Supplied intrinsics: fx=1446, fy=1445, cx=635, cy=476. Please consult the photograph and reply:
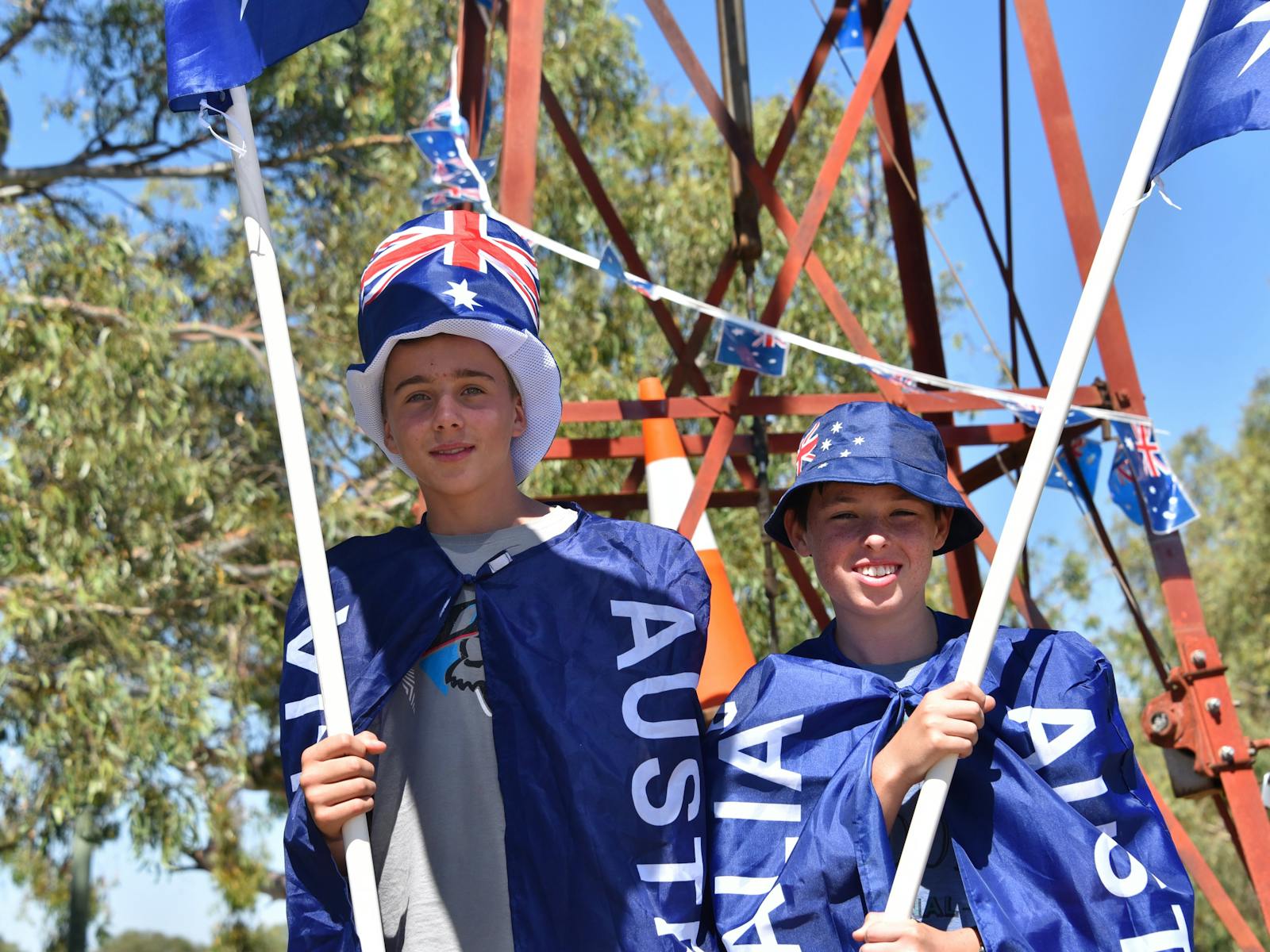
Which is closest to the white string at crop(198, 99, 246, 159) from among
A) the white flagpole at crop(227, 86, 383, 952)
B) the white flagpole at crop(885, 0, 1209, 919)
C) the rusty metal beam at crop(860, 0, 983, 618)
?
the white flagpole at crop(227, 86, 383, 952)

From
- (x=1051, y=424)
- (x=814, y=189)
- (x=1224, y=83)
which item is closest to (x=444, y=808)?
(x=1051, y=424)

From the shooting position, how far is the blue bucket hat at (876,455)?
247cm

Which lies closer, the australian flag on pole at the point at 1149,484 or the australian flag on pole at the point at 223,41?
the australian flag on pole at the point at 223,41

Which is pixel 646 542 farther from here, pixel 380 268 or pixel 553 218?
pixel 553 218

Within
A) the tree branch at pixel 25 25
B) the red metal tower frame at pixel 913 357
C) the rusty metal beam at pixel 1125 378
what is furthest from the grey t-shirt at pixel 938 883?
the tree branch at pixel 25 25

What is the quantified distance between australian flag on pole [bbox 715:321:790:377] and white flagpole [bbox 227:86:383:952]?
2.53 metres

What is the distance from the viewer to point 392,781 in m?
2.24

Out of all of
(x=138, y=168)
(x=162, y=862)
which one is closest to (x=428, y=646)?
(x=162, y=862)

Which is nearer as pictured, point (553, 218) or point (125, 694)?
point (125, 694)

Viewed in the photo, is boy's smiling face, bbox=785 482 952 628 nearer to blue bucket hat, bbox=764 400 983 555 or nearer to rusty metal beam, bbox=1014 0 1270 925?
blue bucket hat, bbox=764 400 983 555

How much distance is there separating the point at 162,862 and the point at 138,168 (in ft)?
18.3

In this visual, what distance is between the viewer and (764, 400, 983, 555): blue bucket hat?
247 cm

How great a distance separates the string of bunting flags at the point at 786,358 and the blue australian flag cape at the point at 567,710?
205 cm

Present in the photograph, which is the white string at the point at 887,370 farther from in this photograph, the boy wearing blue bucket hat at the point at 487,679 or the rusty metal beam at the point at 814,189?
the boy wearing blue bucket hat at the point at 487,679
